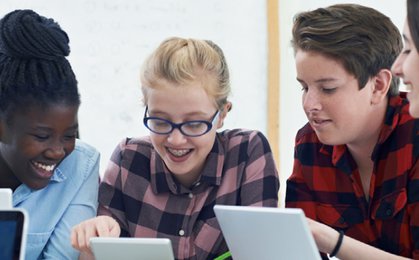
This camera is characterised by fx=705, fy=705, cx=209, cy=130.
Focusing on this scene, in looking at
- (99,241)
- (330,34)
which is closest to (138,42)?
(330,34)

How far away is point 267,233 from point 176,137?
0.41m

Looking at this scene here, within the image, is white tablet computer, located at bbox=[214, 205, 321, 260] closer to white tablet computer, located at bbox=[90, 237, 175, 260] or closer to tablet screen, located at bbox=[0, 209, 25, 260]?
white tablet computer, located at bbox=[90, 237, 175, 260]

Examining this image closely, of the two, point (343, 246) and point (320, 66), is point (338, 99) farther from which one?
point (343, 246)

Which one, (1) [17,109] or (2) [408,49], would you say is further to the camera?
(1) [17,109]

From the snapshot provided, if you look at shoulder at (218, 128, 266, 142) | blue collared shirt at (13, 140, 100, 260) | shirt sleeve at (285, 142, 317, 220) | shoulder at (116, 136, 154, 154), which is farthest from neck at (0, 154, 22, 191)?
shirt sleeve at (285, 142, 317, 220)

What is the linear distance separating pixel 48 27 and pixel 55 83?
116 millimetres

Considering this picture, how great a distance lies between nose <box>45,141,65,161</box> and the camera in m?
1.37

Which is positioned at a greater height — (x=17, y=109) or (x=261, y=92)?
(x=17, y=109)

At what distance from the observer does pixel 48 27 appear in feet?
4.62

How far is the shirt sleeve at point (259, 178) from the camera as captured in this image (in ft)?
4.64

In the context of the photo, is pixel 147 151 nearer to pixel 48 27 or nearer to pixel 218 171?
pixel 218 171

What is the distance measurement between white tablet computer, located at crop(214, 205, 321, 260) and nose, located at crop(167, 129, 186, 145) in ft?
0.98

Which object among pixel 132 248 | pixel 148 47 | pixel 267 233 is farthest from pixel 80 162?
pixel 148 47

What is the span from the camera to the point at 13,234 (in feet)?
3.08
